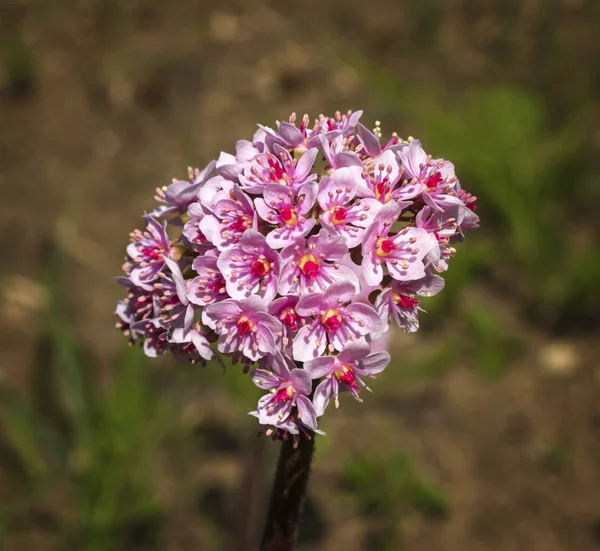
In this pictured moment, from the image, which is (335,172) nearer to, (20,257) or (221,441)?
(221,441)

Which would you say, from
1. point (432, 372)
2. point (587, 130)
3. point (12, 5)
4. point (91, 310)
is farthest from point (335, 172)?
point (12, 5)

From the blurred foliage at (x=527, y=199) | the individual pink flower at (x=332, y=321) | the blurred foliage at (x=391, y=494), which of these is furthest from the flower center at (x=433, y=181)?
the blurred foliage at (x=527, y=199)

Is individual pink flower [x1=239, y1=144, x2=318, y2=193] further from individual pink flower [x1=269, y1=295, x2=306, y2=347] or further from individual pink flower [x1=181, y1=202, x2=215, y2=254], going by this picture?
individual pink flower [x1=269, y1=295, x2=306, y2=347]

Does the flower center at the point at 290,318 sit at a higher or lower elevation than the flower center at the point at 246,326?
higher

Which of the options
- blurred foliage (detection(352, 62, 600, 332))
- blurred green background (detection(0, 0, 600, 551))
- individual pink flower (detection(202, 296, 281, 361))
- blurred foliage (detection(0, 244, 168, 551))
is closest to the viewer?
individual pink flower (detection(202, 296, 281, 361))

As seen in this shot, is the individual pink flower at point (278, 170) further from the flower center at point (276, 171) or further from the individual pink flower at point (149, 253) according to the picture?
the individual pink flower at point (149, 253)

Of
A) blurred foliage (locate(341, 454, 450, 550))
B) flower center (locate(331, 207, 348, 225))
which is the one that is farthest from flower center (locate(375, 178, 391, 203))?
blurred foliage (locate(341, 454, 450, 550))

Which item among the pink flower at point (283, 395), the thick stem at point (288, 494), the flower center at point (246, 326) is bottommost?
the thick stem at point (288, 494)
